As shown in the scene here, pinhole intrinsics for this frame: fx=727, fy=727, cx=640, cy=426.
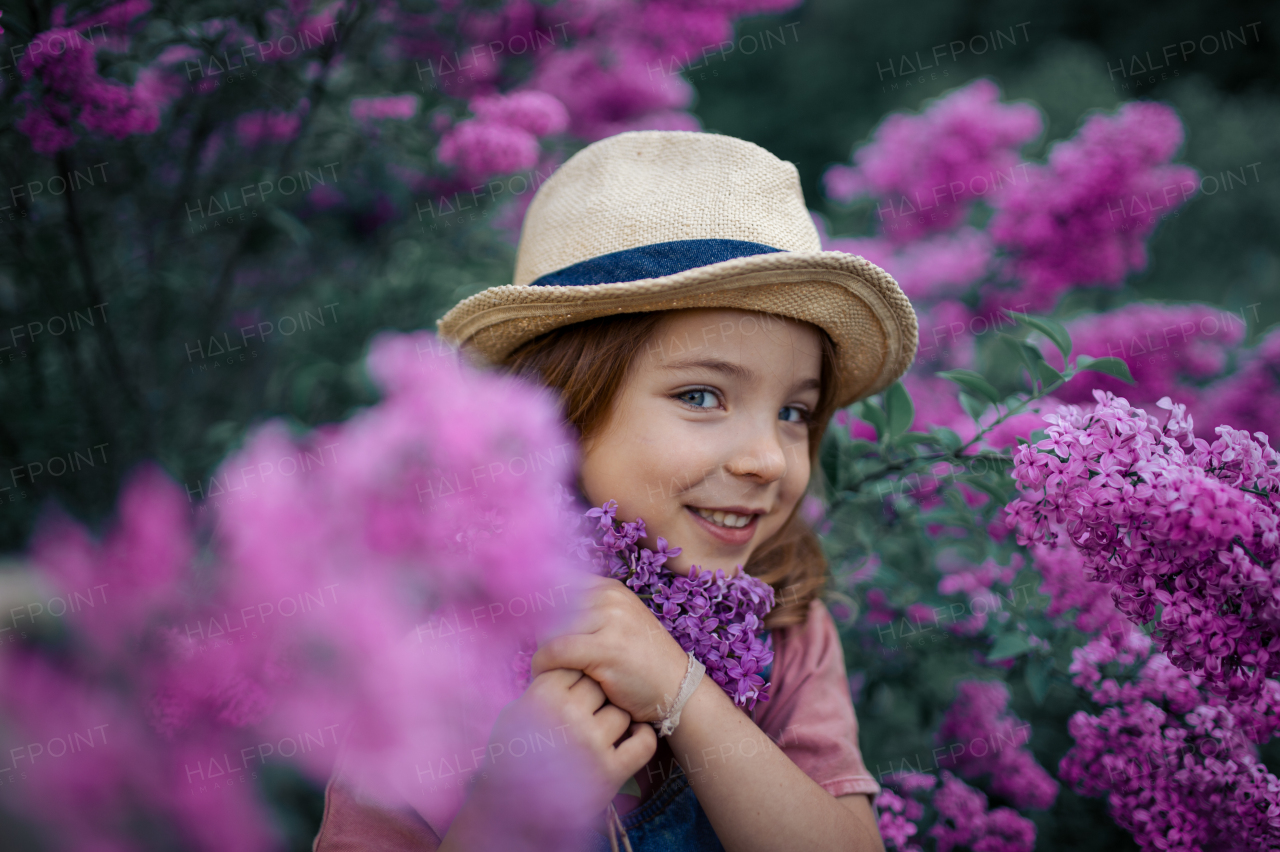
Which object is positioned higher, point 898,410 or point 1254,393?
point 898,410

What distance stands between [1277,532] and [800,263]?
0.55 metres

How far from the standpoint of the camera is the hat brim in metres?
0.88

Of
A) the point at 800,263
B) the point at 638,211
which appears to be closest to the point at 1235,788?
the point at 800,263

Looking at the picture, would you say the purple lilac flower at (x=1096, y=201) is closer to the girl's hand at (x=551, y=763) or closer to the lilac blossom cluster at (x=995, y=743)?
the lilac blossom cluster at (x=995, y=743)

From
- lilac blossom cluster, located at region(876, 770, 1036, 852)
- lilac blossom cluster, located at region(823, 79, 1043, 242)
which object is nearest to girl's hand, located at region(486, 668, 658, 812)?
lilac blossom cluster, located at region(876, 770, 1036, 852)

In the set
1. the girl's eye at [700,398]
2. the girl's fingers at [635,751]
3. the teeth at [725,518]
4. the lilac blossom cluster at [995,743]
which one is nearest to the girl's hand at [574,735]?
the girl's fingers at [635,751]

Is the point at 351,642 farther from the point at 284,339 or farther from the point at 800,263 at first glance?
the point at 284,339

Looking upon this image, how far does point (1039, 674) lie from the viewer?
3.80 ft

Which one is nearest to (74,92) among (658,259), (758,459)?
(658,259)

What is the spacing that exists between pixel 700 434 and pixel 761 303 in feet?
0.61

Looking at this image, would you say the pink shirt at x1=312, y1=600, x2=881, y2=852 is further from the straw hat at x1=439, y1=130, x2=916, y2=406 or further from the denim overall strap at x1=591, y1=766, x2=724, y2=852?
the straw hat at x1=439, y1=130, x2=916, y2=406

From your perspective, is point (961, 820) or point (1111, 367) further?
point (961, 820)

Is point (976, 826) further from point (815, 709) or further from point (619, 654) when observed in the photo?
point (619, 654)

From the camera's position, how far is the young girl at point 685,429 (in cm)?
83
